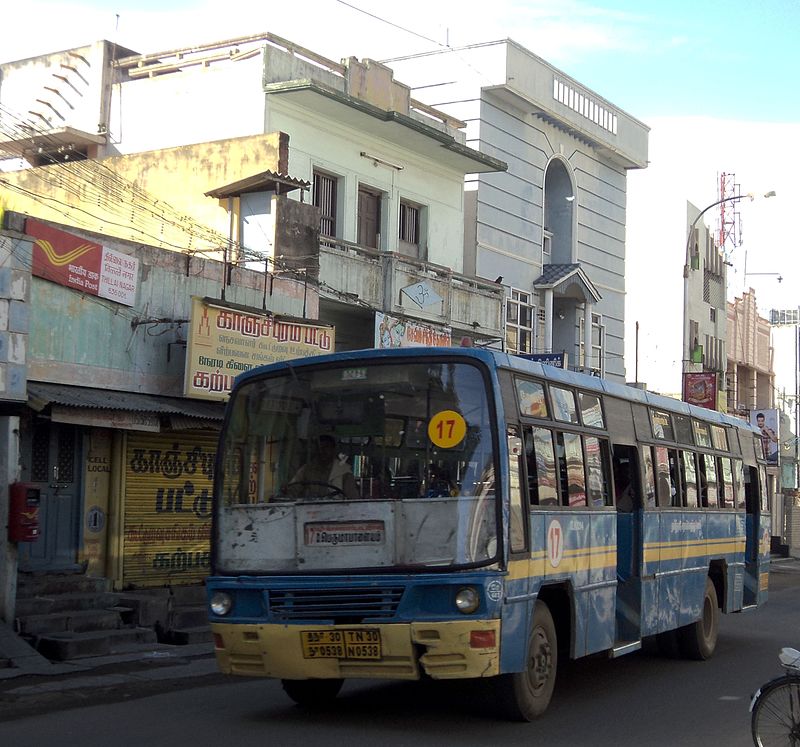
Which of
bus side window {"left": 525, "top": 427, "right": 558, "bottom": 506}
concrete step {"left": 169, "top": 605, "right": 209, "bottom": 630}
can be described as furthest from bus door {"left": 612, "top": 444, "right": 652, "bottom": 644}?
concrete step {"left": 169, "top": 605, "right": 209, "bottom": 630}

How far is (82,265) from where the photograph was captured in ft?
49.3

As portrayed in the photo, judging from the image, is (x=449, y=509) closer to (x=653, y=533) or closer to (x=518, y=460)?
(x=518, y=460)

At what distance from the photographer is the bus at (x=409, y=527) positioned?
815cm

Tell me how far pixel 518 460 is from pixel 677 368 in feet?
120

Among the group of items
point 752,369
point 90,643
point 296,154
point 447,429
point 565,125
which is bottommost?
point 90,643

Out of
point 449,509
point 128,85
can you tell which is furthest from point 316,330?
point 449,509

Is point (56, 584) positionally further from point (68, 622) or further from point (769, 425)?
point (769, 425)

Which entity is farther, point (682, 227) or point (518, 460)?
point (682, 227)

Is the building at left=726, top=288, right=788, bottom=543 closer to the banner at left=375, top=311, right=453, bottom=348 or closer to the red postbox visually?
the banner at left=375, top=311, right=453, bottom=348

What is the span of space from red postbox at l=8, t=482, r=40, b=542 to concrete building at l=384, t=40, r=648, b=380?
15.8 metres

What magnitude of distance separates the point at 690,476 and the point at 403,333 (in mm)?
10137

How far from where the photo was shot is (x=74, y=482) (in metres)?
15.4

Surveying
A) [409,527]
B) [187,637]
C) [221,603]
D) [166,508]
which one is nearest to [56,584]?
[187,637]

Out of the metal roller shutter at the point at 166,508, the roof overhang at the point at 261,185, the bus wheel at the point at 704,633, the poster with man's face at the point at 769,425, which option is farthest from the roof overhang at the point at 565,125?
the bus wheel at the point at 704,633
